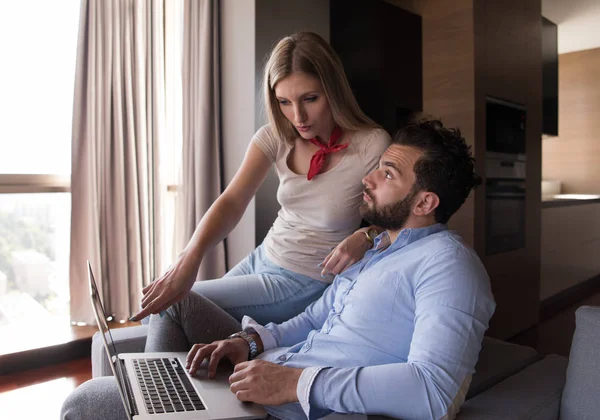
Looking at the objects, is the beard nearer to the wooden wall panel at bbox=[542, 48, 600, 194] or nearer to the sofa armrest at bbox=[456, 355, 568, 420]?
the sofa armrest at bbox=[456, 355, 568, 420]

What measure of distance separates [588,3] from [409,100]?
1.30m

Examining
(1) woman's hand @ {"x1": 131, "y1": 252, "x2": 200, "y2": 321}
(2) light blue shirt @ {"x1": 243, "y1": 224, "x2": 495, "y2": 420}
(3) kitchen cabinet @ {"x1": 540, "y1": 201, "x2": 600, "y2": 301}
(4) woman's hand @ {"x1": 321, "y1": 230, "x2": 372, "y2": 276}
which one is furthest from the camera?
(3) kitchen cabinet @ {"x1": 540, "y1": 201, "x2": 600, "y2": 301}

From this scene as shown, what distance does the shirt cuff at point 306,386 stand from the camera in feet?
3.37

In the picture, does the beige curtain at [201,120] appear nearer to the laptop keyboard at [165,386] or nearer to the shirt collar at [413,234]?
the laptop keyboard at [165,386]

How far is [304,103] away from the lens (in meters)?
1.66

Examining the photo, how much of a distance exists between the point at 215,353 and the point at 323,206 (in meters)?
0.61

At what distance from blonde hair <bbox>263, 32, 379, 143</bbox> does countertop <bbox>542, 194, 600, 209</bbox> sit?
221 cm

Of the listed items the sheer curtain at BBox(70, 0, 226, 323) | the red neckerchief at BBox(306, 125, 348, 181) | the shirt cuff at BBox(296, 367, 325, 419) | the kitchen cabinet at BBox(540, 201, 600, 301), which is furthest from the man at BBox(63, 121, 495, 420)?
the kitchen cabinet at BBox(540, 201, 600, 301)

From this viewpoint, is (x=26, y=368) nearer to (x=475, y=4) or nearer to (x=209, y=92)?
(x=209, y=92)

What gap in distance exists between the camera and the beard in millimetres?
1330

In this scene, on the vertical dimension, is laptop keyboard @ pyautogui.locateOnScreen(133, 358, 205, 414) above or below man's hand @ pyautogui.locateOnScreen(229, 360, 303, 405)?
below

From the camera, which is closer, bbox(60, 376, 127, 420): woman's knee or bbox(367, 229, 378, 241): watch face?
bbox(60, 376, 127, 420): woman's knee

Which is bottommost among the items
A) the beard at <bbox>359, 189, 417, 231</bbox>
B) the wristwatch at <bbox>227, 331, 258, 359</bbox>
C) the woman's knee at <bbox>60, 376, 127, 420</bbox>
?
the woman's knee at <bbox>60, 376, 127, 420</bbox>

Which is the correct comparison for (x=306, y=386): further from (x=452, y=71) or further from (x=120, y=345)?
(x=452, y=71)
